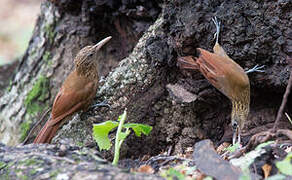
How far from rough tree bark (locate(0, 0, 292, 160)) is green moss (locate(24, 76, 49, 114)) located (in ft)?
0.04

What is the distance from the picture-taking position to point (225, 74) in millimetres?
3484

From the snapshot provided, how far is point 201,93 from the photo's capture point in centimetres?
380

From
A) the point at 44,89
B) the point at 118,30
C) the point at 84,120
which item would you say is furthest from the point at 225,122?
the point at 44,89

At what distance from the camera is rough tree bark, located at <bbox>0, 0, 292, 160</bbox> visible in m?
3.44

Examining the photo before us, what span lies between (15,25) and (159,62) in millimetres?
7330

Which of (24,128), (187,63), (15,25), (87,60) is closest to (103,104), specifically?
(87,60)

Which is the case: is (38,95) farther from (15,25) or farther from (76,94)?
(15,25)

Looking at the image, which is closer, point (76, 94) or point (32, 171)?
point (32, 171)

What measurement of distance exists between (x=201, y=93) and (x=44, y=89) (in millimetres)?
2176

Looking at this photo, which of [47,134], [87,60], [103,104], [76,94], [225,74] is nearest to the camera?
[225,74]

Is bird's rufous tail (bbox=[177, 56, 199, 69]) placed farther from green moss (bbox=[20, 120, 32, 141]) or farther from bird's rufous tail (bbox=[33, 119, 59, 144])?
green moss (bbox=[20, 120, 32, 141])

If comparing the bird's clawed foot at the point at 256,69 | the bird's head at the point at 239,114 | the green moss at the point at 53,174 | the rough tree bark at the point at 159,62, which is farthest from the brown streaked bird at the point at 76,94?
the green moss at the point at 53,174

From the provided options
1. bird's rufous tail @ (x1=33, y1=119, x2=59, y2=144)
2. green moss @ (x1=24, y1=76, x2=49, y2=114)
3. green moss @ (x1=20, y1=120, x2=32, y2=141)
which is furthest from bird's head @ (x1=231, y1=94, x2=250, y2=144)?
green moss @ (x1=20, y1=120, x2=32, y2=141)

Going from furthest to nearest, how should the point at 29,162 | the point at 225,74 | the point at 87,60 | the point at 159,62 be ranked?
the point at 87,60 → the point at 159,62 → the point at 225,74 → the point at 29,162
